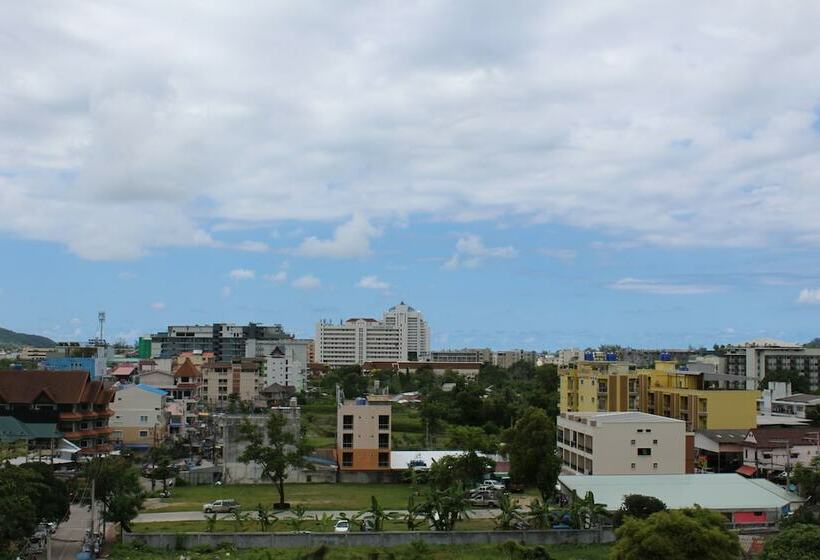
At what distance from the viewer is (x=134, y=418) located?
160 feet

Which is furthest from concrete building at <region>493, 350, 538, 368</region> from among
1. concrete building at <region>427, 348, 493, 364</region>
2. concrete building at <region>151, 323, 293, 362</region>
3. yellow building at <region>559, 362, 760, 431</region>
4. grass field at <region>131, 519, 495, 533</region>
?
grass field at <region>131, 519, 495, 533</region>

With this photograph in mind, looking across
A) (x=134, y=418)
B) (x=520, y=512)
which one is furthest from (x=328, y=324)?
(x=520, y=512)

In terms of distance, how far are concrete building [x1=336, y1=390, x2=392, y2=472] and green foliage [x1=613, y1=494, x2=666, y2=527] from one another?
15.7 meters

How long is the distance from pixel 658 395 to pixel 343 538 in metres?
29.6

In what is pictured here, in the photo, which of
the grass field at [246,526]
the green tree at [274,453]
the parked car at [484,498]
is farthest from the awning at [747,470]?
the green tree at [274,453]

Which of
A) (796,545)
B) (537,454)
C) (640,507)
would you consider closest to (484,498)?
(537,454)

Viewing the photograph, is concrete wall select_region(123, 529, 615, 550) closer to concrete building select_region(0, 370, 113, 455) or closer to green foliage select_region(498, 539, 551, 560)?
green foliage select_region(498, 539, 551, 560)

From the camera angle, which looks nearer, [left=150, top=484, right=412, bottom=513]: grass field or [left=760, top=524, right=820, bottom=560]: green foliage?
[left=760, top=524, right=820, bottom=560]: green foliage

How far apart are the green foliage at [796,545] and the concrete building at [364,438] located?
22251mm

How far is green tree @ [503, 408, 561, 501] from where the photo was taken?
32438 millimetres

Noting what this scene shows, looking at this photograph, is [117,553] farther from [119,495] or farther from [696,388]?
[696,388]

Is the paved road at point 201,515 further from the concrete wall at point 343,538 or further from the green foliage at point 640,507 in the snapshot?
the green foliage at point 640,507

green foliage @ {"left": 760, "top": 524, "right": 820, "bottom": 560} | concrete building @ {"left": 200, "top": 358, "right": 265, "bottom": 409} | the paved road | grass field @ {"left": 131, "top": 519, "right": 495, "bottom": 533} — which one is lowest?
the paved road

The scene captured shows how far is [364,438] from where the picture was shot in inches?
1596
